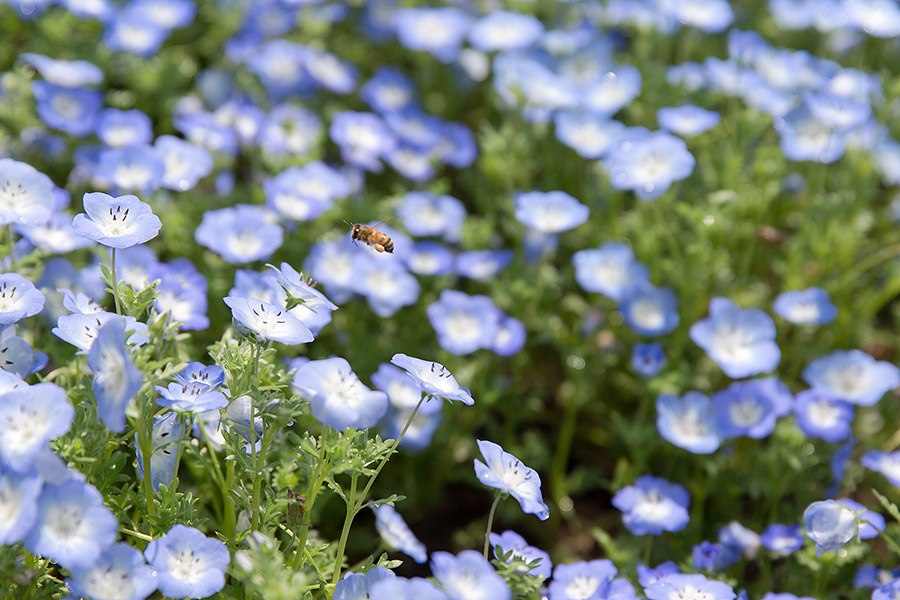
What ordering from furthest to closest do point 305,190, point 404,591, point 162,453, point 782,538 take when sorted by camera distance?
point 305,190
point 782,538
point 162,453
point 404,591

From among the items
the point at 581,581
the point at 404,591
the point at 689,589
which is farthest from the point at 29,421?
the point at 689,589

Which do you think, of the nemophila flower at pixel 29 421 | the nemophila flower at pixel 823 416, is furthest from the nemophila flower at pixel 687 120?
the nemophila flower at pixel 29 421

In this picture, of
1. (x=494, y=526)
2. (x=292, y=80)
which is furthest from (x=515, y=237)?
(x=292, y=80)

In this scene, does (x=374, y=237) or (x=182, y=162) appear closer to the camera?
(x=374, y=237)

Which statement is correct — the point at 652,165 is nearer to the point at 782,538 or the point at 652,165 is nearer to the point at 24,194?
the point at 782,538

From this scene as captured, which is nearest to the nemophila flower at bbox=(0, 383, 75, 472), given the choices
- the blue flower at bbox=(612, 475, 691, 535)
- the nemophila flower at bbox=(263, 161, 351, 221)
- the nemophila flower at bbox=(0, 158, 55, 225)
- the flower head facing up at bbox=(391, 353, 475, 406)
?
the flower head facing up at bbox=(391, 353, 475, 406)

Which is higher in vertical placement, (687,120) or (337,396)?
(337,396)
